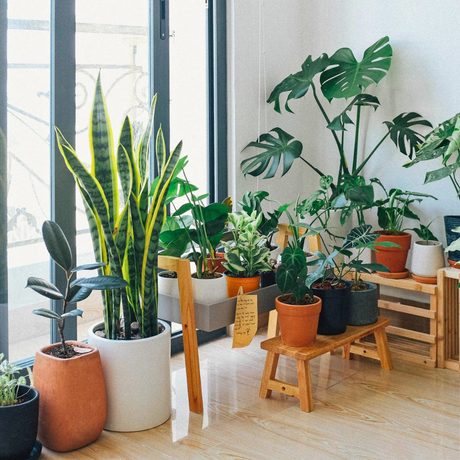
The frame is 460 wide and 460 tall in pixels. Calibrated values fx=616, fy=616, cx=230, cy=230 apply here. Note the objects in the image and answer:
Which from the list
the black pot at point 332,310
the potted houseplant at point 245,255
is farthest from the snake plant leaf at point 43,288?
the black pot at point 332,310

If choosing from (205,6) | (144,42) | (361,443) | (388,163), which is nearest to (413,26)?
(388,163)

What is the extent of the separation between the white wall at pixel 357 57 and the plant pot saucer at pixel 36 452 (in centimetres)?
156

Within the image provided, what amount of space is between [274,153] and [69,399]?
1.52 m

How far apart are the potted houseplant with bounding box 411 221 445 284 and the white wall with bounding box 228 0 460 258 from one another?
0.26 meters

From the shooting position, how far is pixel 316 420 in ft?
7.21

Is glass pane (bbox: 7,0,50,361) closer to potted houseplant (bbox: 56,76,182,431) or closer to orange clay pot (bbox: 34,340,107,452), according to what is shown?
potted houseplant (bbox: 56,76,182,431)

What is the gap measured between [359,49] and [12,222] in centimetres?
193

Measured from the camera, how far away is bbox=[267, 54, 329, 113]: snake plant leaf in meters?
2.86

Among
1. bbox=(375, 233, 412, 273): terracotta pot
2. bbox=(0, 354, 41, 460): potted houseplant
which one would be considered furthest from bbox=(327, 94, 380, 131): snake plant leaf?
bbox=(0, 354, 41, 460): potted houseplant

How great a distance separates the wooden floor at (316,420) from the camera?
1983mm

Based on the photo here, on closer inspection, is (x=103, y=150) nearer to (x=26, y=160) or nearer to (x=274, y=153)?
(x=26, y=160)

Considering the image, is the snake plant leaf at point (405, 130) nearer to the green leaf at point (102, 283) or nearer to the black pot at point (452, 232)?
the black pot at point (452, 232)

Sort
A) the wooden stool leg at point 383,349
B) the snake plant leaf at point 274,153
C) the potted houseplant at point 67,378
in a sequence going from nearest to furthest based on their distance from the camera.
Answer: the potted houseplant at point 67,378 → the wooden stool leg at point 383,349 → the snake plant leaf at point 274,153

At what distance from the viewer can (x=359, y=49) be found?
3.15 metres
